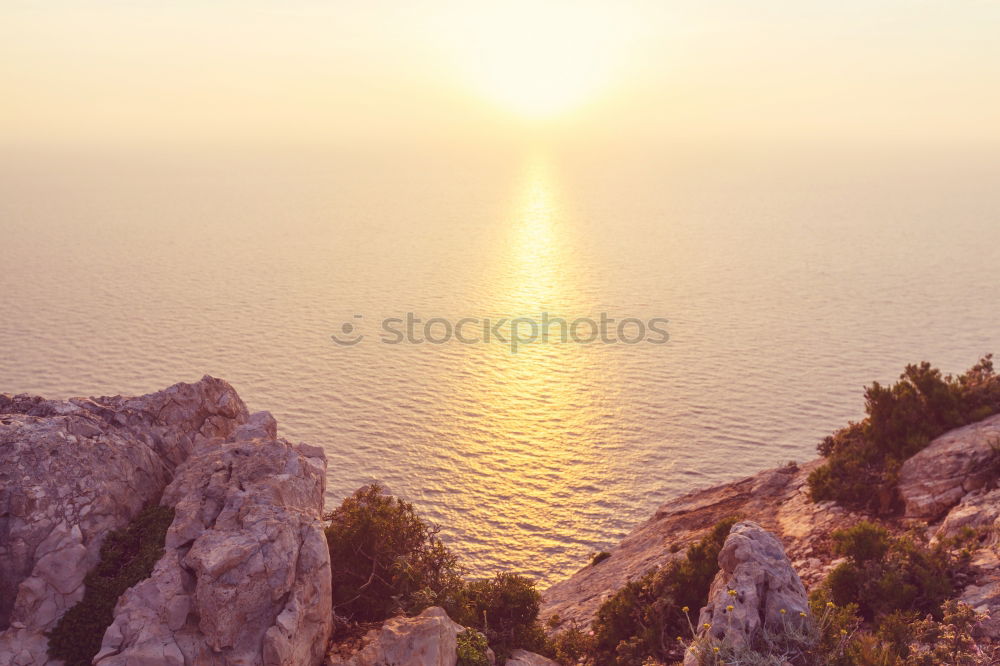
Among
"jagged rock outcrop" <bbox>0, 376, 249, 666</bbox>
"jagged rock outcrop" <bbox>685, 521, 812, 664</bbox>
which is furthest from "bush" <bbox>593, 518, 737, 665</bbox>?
"jagged rock outcrop" <bbox>0, 376, 249, 666</bbox>

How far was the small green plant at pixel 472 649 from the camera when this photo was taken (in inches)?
722

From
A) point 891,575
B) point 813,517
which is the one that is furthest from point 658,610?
point 813,517

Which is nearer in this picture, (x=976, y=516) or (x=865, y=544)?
(x=865, y=544)

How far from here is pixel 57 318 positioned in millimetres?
109188

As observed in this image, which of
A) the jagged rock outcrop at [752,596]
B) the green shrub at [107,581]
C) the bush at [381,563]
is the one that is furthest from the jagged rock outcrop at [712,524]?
the green shrub at [107,581]

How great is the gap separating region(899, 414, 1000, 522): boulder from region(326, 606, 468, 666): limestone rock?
16.7m

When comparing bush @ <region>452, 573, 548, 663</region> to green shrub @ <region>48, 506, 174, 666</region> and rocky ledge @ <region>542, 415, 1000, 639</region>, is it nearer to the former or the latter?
rocky ledge @ <region>542, 415, 1000, 639</region>

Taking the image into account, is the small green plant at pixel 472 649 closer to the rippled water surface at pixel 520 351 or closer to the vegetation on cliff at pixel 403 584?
the vegetation on cliff at pixel 403 584

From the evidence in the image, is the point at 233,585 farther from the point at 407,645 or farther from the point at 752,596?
the point at 752,596

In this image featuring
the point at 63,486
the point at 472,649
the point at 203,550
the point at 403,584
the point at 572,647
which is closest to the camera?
the point at 203,550

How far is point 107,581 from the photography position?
16781 millimetres

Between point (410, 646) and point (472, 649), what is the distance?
194 centimetres

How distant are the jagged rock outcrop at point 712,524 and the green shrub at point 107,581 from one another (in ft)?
52.0

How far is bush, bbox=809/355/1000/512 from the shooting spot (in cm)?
2742
